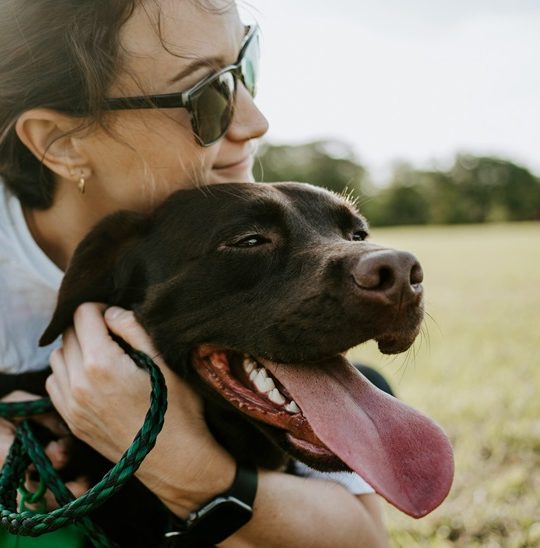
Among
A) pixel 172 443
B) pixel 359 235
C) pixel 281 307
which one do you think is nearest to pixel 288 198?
pixel 359 235

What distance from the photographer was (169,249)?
2.62m

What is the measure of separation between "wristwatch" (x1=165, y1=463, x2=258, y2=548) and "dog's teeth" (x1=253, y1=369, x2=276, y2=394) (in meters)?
0.38

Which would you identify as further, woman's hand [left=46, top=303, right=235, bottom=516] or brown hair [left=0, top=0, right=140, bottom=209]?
brown hair [left=0, top=0, right=140, bottom=209]

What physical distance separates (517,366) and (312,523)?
4.39 metres

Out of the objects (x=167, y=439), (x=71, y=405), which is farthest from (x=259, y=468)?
(x=71, y=405)

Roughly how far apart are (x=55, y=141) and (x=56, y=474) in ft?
4.25

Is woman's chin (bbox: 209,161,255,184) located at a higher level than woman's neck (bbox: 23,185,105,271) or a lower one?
higher

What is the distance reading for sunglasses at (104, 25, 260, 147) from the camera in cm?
266

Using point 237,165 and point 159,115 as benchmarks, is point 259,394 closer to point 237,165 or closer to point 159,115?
point 159,115

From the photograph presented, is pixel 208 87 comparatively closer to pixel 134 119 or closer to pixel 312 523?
pixel 134 119

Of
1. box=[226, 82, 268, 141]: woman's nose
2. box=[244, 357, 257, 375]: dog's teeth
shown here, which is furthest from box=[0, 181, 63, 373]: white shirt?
box=[226, 82, 268, 141]: woman's nose

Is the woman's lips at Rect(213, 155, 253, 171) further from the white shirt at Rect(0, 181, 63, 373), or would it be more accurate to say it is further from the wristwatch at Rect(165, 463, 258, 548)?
the wristwatch at Rect(165, 463, 258, 548)

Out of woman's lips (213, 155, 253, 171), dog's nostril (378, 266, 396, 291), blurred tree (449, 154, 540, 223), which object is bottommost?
blurred tree (449, 154, 540, 223)

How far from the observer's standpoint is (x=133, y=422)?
7.55ft
